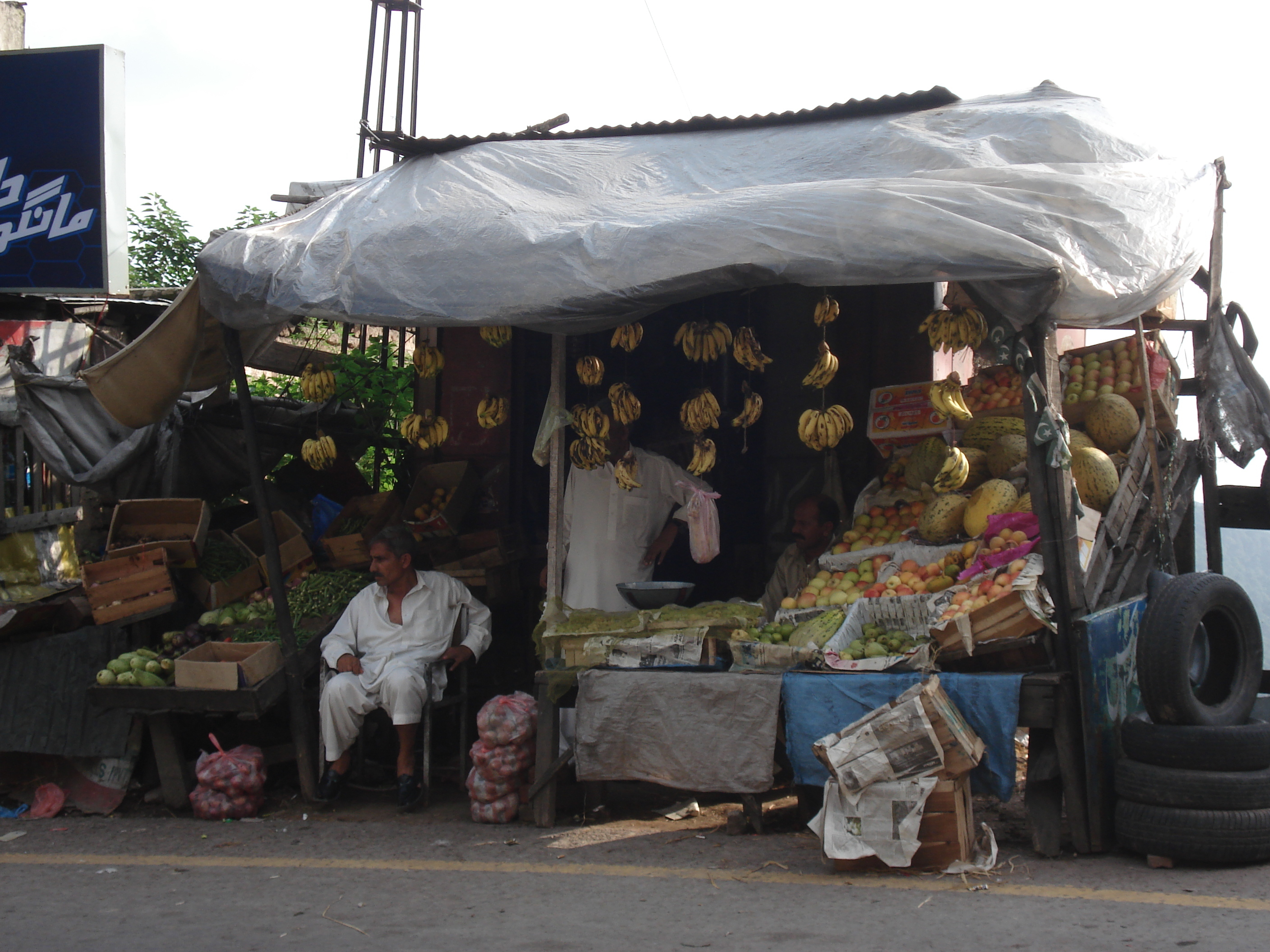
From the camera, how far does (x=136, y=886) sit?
16.0 feet

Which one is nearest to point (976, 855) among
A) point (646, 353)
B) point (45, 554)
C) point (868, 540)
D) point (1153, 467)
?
point (868, 540)

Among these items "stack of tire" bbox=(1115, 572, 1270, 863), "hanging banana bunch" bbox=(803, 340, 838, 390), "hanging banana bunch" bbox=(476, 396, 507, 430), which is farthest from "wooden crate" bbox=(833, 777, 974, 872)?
"hanging banana bunch" bbox=(476, 396, 507, 430)

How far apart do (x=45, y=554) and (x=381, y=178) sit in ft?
12.5

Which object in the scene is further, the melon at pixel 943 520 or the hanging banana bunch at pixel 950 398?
the melon at pixel 943 520

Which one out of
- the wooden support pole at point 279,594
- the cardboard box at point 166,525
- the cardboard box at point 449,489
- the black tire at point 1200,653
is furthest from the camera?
the cardboard box at point 449,489

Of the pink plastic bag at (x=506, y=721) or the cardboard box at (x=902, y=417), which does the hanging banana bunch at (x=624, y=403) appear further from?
the pink plastic bag at (x=506, y=721)

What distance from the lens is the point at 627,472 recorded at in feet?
20.6

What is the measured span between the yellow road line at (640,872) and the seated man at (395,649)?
94 cm

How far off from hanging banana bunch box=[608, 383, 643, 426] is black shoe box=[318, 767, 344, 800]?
2.62 metres

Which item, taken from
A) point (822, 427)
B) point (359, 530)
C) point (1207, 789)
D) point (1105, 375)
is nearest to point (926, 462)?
point (822, 427)

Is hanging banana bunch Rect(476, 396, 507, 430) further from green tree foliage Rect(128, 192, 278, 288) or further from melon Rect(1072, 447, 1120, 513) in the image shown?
green tree foliage Rect(128, 192, 278, 288)

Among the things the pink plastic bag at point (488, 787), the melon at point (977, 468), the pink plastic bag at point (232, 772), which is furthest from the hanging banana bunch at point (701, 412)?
the pink plastic bag at point (232, 772)

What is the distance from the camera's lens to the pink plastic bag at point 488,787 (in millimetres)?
5719

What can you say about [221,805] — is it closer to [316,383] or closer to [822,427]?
[316,383]
